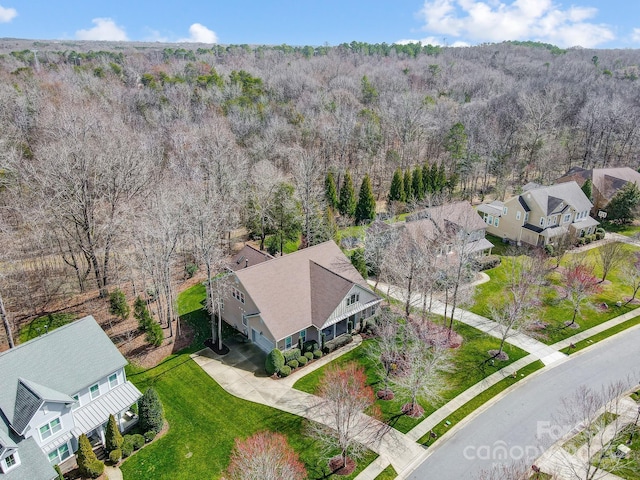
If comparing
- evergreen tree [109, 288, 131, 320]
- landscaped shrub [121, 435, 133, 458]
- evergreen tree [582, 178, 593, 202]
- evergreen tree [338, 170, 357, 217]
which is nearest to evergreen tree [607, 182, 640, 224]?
evergreen tree [582, 178, 593, 202]

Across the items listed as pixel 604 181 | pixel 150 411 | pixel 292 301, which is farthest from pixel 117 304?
pixel 604 181

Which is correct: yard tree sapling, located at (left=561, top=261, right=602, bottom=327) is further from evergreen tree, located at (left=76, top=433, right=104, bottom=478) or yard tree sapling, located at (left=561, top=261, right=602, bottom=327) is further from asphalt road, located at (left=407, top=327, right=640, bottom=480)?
evergreen tree, located at (left=76, top=433, right=104, bottom=478)

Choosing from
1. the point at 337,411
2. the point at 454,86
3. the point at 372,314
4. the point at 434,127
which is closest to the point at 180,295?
the point at 372,314

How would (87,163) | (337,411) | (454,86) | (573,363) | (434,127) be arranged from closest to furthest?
(337,411) < (573,363) < (87,163) < (434,127) < (454,86)

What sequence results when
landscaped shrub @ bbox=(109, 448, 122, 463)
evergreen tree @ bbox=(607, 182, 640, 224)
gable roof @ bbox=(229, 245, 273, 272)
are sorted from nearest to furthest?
landscaped shrub @ bbox=(109, 448, 122, 463), gable roof @ bbox=(229, 245, 273, 272), evergreen tree @ bbox=(607, 182, 640, 224)

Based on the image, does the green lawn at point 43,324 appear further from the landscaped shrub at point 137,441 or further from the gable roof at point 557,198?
the gable roof at point 557,198

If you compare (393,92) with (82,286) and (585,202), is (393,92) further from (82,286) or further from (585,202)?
(82,286)
